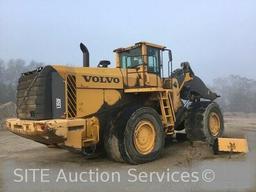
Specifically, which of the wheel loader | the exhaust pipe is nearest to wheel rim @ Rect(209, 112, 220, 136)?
the wheel loader

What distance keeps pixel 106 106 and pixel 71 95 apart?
1.09 m

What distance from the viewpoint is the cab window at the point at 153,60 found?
1223 centimetres

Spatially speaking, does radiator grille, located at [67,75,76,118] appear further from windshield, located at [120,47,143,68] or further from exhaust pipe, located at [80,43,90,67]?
windshield, located at [120,47,143,68]

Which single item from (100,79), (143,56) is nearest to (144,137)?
(100,79)

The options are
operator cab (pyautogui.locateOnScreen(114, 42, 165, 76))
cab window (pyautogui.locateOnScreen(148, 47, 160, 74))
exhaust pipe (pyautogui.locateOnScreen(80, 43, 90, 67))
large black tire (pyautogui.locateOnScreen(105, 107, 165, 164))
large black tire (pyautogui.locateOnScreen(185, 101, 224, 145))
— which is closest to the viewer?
large black tire (pyautogui.locateOnScreen(105, 107, 165, 164))

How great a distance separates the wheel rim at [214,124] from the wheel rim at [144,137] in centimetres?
320

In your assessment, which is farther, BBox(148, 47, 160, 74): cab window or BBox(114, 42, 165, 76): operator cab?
BBox(148, 47, 160, 74): cab window

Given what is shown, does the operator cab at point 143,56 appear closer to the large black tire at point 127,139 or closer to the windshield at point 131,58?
the windshield at point 131,58

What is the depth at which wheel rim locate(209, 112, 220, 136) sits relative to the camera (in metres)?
13.8

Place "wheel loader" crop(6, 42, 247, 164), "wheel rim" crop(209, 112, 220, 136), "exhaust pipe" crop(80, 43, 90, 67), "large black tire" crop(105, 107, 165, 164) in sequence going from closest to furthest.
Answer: "wheel loader" crop(6, 42, 247, 164) → "large black tire" crop(105, 107, 165, 164) → "exhaust pipe" crop(80, 43, 90, 67) → "wheel rim" crop(209, 112, 220, 136)

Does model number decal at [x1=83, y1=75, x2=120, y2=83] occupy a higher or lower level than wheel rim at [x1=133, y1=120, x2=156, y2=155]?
higher

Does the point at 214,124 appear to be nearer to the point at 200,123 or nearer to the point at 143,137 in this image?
the point at 200,123

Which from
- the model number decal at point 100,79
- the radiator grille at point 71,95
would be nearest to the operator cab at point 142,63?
the model number decal at point 100,79

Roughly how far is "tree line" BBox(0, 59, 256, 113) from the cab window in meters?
21.5
